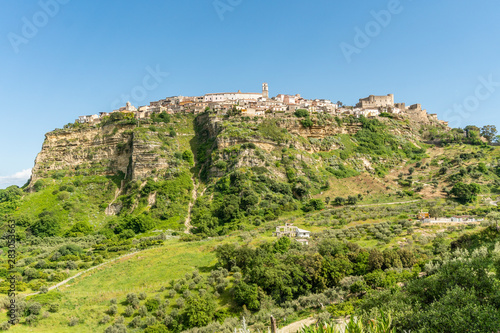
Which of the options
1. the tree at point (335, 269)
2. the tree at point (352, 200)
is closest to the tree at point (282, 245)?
the tree at point (335, 269)

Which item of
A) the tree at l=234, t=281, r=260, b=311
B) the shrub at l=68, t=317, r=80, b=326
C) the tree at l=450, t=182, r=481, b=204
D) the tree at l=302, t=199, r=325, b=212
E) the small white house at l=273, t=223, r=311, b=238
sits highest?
the tree at l=450, t=182, r=481, b=204

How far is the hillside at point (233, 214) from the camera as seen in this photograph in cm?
2509

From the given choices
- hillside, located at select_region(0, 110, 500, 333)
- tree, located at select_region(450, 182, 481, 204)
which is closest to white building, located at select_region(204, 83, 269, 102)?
hillside, located at select_region(0, 110, 500, 333)

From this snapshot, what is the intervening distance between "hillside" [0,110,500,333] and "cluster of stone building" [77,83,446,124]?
4.39m

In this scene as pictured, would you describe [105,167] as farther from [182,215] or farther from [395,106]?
[395,106]

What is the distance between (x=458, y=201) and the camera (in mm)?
52438

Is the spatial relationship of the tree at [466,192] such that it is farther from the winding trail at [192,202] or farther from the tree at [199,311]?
the tree at [199,311]

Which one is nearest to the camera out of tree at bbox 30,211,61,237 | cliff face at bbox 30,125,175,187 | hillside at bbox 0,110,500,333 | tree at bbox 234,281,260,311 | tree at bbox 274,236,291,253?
tree at bbox 234,281,260,311

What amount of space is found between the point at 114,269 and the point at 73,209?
2687cm

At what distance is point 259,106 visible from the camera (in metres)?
81.1

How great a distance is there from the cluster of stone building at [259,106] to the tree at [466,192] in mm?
37631

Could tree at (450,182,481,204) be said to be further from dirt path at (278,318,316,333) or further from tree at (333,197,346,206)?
dirt path at (278,318,316,333)

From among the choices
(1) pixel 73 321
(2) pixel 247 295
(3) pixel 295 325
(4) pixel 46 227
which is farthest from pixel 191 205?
(3) pixel 295 325

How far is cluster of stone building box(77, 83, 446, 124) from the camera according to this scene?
257ft
